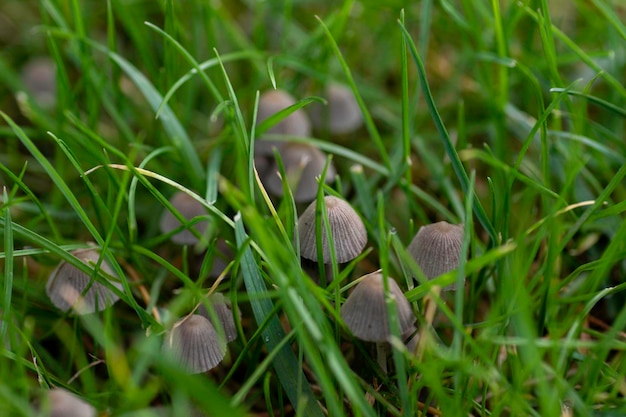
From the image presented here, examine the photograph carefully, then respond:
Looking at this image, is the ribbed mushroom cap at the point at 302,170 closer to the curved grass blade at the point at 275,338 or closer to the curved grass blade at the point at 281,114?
the curved grass blade at the point at 281,114

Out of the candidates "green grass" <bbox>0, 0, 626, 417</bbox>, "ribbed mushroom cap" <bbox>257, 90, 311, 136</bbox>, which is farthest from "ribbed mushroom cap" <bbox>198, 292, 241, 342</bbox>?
"ribbed mushroom cap" <bbox>257, 90, 311, 136</bbox>

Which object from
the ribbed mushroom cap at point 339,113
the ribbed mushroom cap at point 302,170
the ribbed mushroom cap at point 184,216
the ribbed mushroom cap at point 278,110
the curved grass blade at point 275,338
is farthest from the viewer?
the ribbed mushroom cap at point 339,113

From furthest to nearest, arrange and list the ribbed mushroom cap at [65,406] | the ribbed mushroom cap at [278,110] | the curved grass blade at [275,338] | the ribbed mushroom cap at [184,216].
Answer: the ribbed mushroom cap at [278,110]
the ribbed mushroom cap at [184,216]
the curved grass blade at [275,338]
the ribbed mushroom cap at [65,406]

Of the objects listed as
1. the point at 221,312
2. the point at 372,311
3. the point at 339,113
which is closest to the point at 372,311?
the point at 372,311

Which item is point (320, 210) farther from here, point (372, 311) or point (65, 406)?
point (65, 406)

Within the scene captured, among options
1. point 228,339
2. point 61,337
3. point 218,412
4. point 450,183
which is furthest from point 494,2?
point 61,337

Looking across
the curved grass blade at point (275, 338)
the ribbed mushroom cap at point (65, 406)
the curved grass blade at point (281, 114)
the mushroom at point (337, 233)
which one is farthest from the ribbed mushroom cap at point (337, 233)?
the ribbed mushroom cap at point (65, 406)
